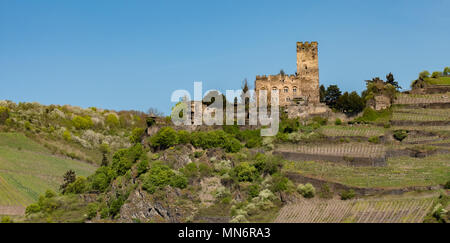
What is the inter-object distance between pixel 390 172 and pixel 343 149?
5.03 m

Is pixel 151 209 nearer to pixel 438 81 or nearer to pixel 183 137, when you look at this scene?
pixel 183 137

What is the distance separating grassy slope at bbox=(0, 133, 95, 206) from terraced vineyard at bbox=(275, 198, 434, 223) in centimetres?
2970

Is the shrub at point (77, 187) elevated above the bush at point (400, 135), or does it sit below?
below

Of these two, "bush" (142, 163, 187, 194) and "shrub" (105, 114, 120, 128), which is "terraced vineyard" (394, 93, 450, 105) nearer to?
"bush" (142, 163, 187, 194)

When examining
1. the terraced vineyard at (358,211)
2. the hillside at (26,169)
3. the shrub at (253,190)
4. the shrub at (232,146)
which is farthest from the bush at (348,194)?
the hillside at (26,169)

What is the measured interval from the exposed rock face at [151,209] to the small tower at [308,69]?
17885 mm

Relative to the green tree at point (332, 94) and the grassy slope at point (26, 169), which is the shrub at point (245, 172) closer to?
the green tree at point (332, 94)

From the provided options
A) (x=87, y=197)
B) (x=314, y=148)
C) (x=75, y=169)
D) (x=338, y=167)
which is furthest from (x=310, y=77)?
(x=75, y=169)

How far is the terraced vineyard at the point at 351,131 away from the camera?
4969 cm

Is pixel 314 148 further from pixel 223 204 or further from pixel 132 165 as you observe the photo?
pixel 132 165

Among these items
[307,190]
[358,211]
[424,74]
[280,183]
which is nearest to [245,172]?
[280,183]

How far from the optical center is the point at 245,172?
45.9 m

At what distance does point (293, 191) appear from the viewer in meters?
43.2
